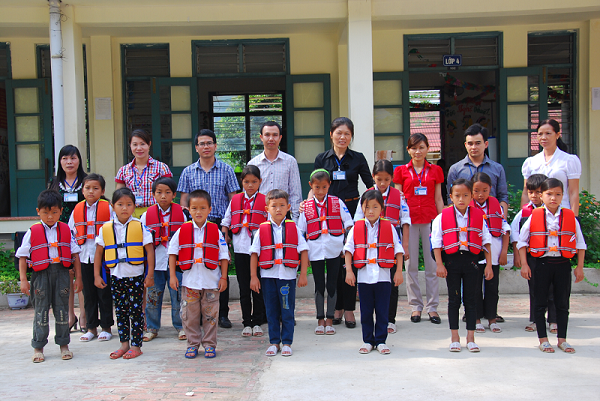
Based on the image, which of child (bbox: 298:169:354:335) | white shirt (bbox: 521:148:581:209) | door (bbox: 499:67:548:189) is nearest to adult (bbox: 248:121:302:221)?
child (bbox: 298:169:354:335)

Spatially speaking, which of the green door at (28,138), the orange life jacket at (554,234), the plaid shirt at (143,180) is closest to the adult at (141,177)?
the plaid shirt at (143,180)

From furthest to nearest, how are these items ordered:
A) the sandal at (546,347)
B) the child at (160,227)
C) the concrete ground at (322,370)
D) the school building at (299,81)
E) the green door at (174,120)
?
the green door at (174,120)
the school building at (299,81)
the child at (160,227)
the sandal at (546,347)
the concrete ground at (322,370)

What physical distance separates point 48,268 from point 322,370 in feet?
7.13

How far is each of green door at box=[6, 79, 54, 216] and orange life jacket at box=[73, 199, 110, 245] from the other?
4208mm

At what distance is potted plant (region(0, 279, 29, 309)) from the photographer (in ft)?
18.9

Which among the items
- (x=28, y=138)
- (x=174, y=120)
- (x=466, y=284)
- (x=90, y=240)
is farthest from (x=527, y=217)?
(x=28, y=138)

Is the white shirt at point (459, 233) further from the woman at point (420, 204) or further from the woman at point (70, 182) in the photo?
the woman at point (70, 182)

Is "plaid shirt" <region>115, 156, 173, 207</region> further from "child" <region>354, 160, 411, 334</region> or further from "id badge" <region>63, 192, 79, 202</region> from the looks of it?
"child" <region>354, 160, 411, 334</region>

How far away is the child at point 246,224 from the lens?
14.4 feet

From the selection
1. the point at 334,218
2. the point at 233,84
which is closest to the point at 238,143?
the point at 233,84

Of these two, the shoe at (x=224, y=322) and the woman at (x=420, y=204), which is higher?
the woman at (x=420, y=204)

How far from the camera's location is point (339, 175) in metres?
4.59

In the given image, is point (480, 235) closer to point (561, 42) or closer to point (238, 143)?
point (561, 42)

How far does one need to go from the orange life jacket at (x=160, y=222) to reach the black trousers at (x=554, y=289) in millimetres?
2796
